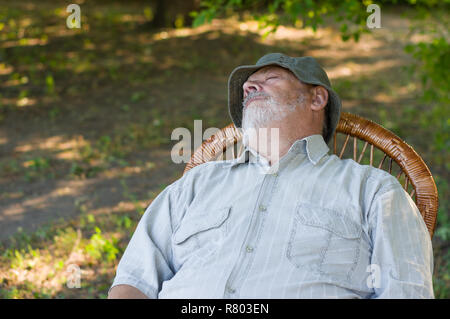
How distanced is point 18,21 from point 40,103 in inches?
159

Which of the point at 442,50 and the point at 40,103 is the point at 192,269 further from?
the point at 40,103

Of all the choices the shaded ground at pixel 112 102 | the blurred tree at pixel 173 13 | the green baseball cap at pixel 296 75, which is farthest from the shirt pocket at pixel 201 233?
the blurred tree at pixel 173 13

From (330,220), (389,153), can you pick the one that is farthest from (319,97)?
(330,220)

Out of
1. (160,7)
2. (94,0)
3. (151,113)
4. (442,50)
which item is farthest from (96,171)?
(94,0)

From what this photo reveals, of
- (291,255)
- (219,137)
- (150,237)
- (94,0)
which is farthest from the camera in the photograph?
(94,0)

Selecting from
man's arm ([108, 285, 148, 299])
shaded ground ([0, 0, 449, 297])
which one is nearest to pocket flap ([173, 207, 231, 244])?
man's arm ([108, 285, 148, 299])

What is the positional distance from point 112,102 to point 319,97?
5.19m

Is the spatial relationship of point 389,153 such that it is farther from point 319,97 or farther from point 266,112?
point 266,112

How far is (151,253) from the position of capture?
2.21m

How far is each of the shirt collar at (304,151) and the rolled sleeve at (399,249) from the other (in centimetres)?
36

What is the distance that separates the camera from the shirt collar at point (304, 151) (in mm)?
2330

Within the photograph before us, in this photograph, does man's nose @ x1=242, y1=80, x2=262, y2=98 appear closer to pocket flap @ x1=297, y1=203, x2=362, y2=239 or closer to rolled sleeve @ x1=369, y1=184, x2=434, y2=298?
pocket flap @ x1=297, y1=203, x2=362, y2=239

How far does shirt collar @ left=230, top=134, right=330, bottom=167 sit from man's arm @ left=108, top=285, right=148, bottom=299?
2.35ft

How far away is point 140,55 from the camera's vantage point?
9109 mm
